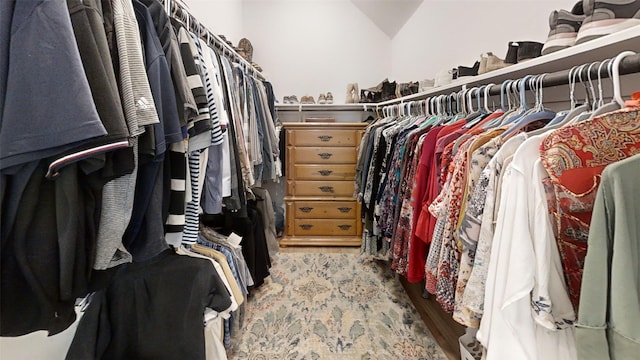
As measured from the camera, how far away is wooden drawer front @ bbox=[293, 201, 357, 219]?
3.27 metres

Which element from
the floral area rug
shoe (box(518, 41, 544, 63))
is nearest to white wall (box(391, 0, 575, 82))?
shoe (box(518, 41, 544, 63))

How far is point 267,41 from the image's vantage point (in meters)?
3.64

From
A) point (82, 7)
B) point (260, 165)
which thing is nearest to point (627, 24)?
point (82, 7)

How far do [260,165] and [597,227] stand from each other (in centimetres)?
169

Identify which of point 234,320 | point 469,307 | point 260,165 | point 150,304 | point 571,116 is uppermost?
point 571,116

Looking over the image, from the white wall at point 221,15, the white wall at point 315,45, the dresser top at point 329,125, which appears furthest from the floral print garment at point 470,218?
the white wall at point 315,45

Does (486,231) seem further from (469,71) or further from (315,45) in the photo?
(315,45)

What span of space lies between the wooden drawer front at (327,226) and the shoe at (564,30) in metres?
2.51

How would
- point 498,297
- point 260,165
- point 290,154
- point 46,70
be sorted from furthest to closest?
1. point 290,154
2. point 260,165
3. point 498,297
4. point 46,70

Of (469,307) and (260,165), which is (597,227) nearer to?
(469,307)

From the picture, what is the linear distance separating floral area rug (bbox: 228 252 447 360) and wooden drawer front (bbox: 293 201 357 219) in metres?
0.65

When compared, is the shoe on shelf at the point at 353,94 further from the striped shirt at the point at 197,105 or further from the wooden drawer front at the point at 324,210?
the striped shirt at the point at 197,105

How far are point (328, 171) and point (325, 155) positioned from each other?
17 centimetres

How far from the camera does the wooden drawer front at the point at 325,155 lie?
10.5 feet
